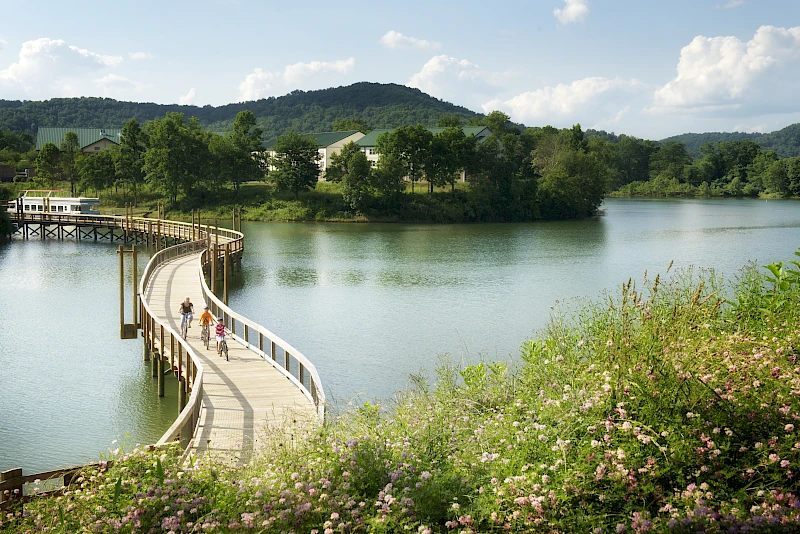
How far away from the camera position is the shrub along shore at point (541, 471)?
6.80m

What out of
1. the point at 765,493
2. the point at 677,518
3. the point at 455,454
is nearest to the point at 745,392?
the point at 765,493

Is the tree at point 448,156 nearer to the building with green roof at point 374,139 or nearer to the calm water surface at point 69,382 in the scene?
the building with green roof at point 374,139

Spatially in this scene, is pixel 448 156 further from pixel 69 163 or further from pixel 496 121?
pixel 69 163

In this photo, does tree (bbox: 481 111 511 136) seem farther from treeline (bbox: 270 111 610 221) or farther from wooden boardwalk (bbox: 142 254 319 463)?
wooden boardwalk (bbox: 142 254 319 463)

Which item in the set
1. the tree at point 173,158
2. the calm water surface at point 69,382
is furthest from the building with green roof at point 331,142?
the calm water surface at point 69,382

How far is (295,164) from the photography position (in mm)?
83938

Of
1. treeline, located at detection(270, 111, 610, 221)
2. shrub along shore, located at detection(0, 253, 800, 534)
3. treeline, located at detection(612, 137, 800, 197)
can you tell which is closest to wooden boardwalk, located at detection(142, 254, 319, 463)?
shrub along shore, located at detection(0, 253, 800, 534)

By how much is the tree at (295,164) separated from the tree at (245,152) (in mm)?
2239

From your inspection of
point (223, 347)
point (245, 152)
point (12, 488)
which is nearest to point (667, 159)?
point (245, 152)

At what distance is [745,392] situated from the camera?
8.03 metres

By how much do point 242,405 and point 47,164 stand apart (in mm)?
82154

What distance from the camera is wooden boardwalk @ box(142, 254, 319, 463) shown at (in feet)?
36.4

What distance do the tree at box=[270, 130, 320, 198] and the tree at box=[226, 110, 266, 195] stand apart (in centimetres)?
224

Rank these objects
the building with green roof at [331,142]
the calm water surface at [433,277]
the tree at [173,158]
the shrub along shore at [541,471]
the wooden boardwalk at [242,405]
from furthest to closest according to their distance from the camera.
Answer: the building with green roof at [331,142] < the tree at [173,158] < the calm water surface at [433,277] < the wooden boardwalk at [242,405] < the shrub along shore at [541,471]
